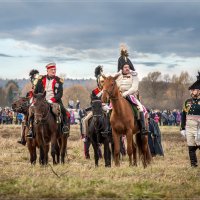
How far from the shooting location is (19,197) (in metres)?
8.83

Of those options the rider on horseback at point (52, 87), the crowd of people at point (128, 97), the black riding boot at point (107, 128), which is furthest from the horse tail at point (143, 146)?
the rider on horseback at point (52, 87)

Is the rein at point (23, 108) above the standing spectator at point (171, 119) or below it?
above

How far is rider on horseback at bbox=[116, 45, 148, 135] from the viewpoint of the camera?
1463cm

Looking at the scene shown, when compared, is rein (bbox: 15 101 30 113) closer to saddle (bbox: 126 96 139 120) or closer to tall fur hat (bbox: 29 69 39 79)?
tall fur hat (bbox: 29 69 39 79)

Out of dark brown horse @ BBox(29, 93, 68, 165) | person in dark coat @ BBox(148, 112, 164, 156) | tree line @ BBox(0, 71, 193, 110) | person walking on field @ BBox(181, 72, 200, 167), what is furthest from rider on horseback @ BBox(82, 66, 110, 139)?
tree line @ BBox(0, 71, 193, 110)

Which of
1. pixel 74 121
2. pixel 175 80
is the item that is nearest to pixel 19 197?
pixel 74 121

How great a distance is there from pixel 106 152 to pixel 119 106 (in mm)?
1516

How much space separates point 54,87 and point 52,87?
6 cm

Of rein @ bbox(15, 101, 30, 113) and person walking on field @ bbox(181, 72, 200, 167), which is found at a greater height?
rein @ bbox(15, 101, 30, 113)

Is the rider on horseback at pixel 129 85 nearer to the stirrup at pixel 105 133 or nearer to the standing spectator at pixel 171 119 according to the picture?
the stirrup at pixel 105 133

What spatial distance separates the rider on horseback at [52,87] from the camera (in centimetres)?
1526

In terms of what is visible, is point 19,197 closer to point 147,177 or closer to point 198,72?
point 147,177

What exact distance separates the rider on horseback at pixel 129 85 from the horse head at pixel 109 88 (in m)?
0.78

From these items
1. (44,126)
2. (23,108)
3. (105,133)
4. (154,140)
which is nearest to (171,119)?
(154,140)
